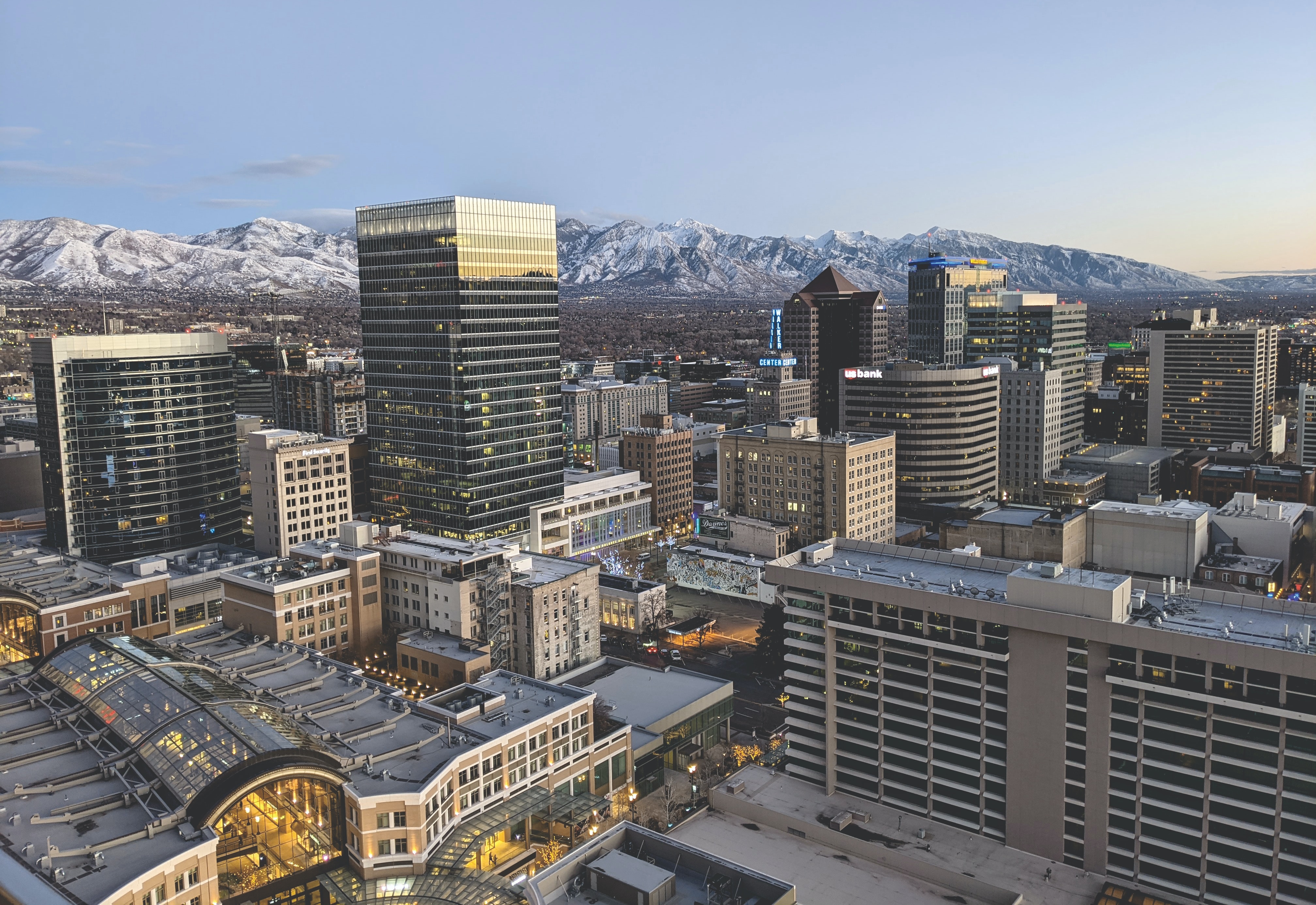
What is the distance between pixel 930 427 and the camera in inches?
7072

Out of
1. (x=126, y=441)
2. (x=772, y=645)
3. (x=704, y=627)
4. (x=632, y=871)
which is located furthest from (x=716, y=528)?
(x=632, y=871)

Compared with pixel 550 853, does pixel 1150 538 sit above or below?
above

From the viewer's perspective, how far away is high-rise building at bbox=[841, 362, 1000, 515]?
588ft

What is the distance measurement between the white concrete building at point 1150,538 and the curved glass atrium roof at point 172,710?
102 m

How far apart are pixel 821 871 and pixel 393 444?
10110 centimetres

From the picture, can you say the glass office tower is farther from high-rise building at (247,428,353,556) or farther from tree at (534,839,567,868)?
tree at (534,839,567,868)

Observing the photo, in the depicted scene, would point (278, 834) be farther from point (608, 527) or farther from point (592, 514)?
point (608, 527)

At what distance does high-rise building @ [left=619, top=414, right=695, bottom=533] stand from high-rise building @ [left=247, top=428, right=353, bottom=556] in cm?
6050

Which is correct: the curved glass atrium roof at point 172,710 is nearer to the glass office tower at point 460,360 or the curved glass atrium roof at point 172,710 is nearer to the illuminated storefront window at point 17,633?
the illuminated storefront window at point 17,633

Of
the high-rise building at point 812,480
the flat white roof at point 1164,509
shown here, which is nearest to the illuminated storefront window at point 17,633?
the high-rise building at point 812,480

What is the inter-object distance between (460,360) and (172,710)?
249ft

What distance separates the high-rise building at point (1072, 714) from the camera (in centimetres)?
5778

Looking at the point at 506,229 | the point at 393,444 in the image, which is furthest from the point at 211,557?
A: the point at 506,229

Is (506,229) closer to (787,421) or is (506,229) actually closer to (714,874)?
(787,421)
